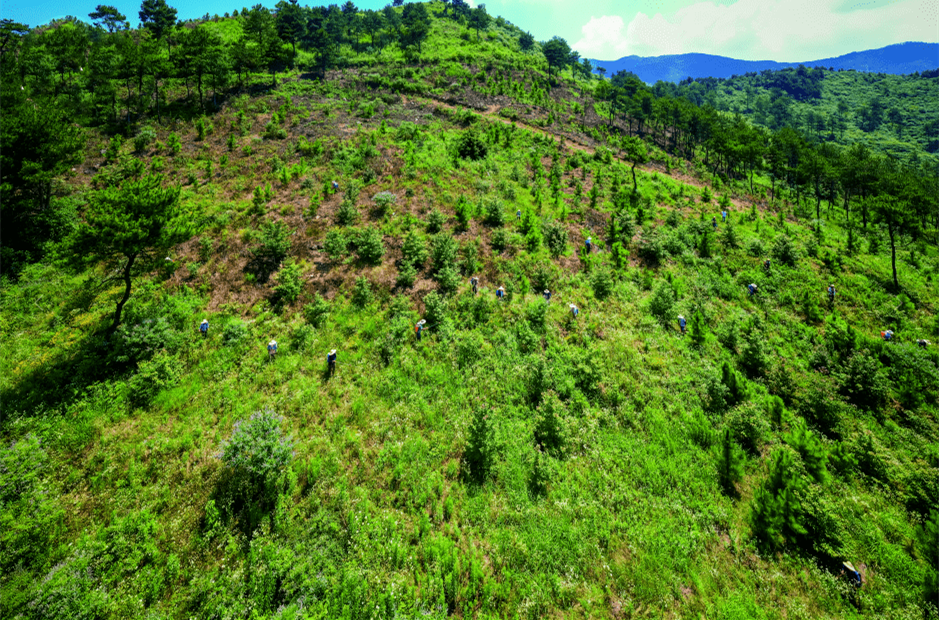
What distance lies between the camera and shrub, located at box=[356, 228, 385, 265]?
60.4ft

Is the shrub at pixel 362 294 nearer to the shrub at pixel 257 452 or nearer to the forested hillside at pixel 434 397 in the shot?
the forested hillside at pixel 434 397

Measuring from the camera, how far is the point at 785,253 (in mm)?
22406

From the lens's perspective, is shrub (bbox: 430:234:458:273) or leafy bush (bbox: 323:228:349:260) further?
leafy bush (bbox: 323:228:349:260)

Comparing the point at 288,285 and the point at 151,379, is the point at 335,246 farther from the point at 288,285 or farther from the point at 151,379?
the point at 151,379

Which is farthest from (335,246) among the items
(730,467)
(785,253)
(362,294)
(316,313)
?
(785,253)

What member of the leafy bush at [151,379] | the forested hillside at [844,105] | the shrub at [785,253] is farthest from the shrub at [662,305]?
the forested hillside at [844,105]

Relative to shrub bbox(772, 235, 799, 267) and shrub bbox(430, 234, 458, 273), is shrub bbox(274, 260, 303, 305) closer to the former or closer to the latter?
shrub bbox(430, 234, 458, 273)

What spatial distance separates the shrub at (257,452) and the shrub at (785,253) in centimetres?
3169

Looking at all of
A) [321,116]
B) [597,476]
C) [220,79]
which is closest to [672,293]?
[597,476]

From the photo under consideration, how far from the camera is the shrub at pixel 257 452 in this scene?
28.0ft

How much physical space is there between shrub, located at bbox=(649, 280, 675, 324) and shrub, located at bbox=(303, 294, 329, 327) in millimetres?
17387

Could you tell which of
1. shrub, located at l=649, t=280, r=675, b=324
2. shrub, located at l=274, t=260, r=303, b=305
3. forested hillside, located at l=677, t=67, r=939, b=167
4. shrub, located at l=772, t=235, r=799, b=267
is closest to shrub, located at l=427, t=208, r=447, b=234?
shrub, located at l=274, t=260, r=303, b=305

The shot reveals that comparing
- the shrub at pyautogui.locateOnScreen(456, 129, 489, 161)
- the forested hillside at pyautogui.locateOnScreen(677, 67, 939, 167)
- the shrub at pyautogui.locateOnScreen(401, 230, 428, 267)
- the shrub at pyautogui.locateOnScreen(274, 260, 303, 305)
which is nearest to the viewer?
the shrub at pyautogui.locateOnScreen(274, 260, 303, 305)

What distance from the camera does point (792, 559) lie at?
8375 millimetres
